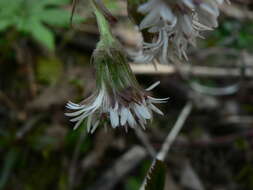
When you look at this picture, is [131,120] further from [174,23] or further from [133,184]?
[133,184]

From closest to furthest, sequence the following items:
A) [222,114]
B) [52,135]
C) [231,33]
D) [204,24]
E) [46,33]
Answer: [204,24]
[46,33]
[52,135]
[222,114]
[231,33]

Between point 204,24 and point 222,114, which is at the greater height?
point 204,24

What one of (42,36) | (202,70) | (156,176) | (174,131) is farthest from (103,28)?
(202,70)

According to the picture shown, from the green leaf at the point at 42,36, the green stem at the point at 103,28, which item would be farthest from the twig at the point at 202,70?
the green stem at the point at 103,28

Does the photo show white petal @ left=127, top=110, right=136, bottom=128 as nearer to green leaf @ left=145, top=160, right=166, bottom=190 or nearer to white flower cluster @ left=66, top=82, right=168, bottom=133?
white flower cluster @ left=66, top=82, right=168, bottom=133

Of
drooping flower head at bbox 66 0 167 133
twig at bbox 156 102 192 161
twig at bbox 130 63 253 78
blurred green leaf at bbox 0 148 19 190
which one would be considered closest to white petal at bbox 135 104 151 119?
drooping flower head at bbox 66 0 167 133

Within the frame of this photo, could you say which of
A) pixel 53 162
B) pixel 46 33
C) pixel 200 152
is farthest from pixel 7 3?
pixel 200 152

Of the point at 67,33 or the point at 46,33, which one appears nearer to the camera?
the point at 46,33

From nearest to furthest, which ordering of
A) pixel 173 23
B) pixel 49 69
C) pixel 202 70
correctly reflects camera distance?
pixel 173 23 → pixel 49 69 → pixel 202 70

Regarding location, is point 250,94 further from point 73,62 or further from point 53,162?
point 53,162
